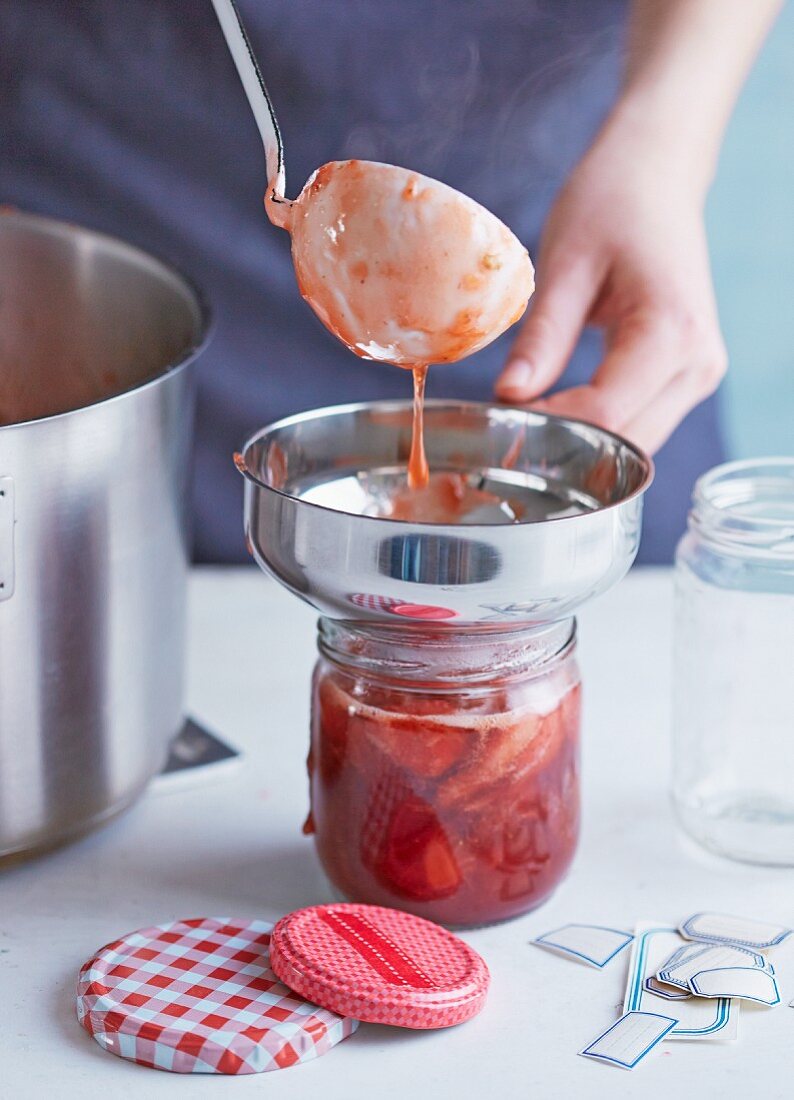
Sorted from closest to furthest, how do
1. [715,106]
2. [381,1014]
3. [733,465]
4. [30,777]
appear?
[381,1014], [30,777], [733,465], [715,106]

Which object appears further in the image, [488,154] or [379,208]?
[488,154]

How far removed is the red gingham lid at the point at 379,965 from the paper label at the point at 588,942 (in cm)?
5

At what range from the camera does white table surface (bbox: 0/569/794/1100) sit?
0.58m

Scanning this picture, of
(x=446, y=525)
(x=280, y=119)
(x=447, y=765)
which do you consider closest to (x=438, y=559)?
(x=446, y=525)

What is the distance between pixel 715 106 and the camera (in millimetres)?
1074

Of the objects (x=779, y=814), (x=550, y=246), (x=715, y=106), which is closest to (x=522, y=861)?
(x=779, y=814)

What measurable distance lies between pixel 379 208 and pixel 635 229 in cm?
41

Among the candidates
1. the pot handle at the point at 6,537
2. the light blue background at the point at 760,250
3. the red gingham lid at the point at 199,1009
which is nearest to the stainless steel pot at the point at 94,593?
the pot handle at the point at 6,537

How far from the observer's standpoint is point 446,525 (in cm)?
59

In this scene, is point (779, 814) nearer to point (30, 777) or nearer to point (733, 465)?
point (733, 465)

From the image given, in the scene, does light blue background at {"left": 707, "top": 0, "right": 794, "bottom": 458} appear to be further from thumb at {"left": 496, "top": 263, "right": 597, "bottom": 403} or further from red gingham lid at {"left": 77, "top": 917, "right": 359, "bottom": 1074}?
red gingham lid at {"left": 77, "top": 917, "right": 359, "bottom": 1074}

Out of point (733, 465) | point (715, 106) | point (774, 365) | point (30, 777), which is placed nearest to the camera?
point (30, 777)

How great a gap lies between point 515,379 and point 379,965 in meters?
0.39

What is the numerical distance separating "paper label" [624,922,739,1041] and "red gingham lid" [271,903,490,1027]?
77 mm
